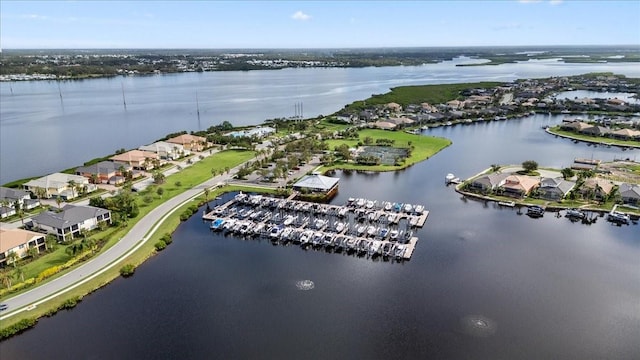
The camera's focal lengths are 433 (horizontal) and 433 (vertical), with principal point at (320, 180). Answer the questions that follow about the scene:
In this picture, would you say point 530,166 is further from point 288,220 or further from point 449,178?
point 288,220

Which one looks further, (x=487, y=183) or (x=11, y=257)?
(x=487, y=183)

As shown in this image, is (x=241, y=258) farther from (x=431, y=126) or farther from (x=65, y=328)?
(x=431, y=126)

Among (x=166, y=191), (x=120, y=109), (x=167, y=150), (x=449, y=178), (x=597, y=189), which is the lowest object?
(x=166, y=191)

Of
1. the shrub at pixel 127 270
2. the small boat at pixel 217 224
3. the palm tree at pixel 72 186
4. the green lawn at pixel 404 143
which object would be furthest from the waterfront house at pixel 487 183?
the palm tree at pixel 72 186

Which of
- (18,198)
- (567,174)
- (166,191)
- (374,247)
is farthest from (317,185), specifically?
(18,198)

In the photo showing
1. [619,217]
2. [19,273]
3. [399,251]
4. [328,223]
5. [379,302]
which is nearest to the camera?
[379,302]
